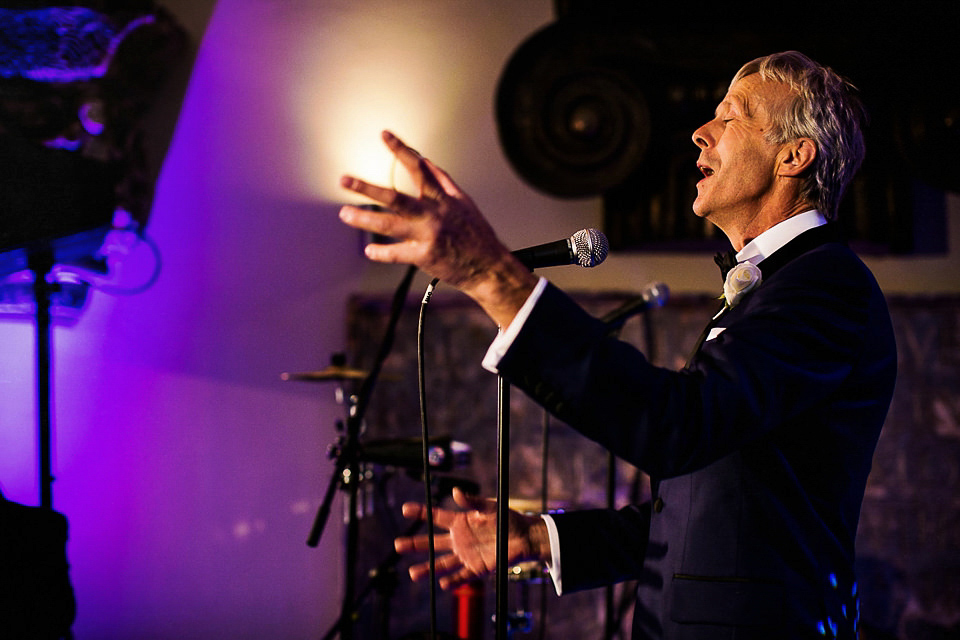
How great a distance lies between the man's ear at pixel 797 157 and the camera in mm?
1550

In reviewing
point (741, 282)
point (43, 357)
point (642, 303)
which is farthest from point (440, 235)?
point (43, 357)

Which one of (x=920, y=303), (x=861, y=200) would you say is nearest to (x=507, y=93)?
(x=861, y=200)

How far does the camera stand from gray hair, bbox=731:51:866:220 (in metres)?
1.56

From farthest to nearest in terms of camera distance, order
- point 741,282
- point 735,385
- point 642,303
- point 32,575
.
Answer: point 32,575, point 642,303, point 741,282, point 735,385

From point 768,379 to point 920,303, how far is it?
3.65m

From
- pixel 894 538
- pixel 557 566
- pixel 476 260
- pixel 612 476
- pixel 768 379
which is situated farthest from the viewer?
pixel 894 538

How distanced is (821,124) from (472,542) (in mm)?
1066

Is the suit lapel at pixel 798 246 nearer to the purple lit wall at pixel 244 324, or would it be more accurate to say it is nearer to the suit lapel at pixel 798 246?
the suit lapel at pixel 798 246

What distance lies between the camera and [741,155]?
5.34 ft

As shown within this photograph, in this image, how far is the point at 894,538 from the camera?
4.05 m

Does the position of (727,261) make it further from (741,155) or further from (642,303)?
(642,303)

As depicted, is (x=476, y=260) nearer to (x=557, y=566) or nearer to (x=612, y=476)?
(x=557, y=566)

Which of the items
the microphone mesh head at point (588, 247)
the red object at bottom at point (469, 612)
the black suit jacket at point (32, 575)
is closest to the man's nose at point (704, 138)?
the microphone mesh head at point (588, 247)

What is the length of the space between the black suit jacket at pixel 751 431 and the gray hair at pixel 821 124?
0.57 feet
